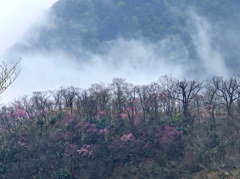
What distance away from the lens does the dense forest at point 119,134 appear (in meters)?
27.2

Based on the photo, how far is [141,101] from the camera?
3722 cm

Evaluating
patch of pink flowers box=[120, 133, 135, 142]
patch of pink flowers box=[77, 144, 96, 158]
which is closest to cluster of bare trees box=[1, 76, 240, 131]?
Result: patch of pink flowers box=[120, 133, 135, 142]

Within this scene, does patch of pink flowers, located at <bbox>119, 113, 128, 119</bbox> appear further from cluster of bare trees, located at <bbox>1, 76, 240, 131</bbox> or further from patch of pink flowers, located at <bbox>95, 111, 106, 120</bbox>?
patch of pink flowers, located at <bbox>95, 111, 106, 120</bbox>

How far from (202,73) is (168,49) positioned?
1680 cm

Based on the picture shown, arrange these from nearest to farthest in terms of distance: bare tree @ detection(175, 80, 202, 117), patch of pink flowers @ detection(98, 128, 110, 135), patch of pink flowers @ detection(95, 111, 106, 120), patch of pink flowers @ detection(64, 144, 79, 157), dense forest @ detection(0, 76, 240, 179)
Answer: dense forest @ detection(0, 76, 240, 179) → patch of pink flowers @ detection(64, 144, 79, 157) → patch of pink flowers @ detection(98, 128, 110, 135) → bare tree @ detection(175, 80, 202, 117) → patch of pink flowers @ detection(95, 111, 106, 120)

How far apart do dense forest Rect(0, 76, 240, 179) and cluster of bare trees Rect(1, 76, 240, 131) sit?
0.40ft

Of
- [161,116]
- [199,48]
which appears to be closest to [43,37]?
[199,48]

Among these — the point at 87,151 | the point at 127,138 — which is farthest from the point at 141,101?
the point at 87,151

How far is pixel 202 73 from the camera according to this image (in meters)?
83.5

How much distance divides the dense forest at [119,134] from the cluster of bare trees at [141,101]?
0.12 metres

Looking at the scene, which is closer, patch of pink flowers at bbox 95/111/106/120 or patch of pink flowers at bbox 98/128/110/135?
patch of pink flowers at bbox 98/128/110/135

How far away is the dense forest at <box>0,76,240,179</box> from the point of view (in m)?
27.2

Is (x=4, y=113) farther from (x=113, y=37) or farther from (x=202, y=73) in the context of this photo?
(x=113, y=37)

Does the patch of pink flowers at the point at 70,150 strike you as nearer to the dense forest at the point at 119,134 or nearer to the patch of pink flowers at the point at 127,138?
the dense forest at the point at 119,134
